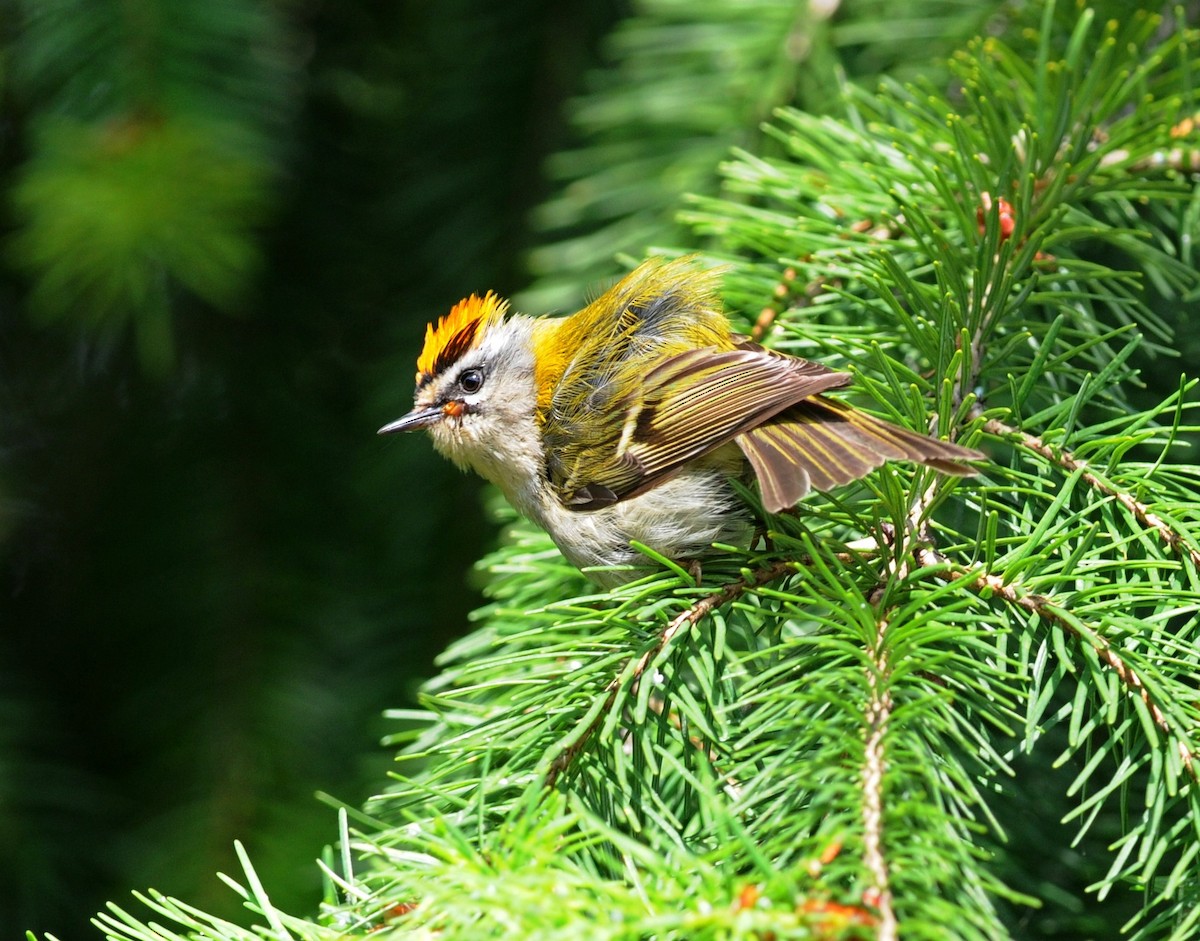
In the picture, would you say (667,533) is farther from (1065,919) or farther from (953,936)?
(953,936)

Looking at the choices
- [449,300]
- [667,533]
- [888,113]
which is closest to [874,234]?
[888,113]

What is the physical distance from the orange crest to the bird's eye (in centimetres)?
5

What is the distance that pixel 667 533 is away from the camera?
1597 mm

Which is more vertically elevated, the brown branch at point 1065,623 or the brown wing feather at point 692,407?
the brown wing feather at point 692,407

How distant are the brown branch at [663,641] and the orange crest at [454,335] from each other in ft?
2.98

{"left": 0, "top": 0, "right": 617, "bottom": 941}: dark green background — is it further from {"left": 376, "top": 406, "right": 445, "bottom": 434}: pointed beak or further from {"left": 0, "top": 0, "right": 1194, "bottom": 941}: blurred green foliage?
{"left": 376, "top": 406, "right": 445, "bottom": 434}: pointed beak

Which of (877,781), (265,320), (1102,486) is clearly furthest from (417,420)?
(877,781)

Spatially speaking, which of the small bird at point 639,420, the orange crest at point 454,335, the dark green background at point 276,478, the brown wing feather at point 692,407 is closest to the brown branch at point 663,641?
the small bird at point 639,420

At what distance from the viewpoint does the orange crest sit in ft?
6.59

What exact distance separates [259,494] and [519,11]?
3.78 ft

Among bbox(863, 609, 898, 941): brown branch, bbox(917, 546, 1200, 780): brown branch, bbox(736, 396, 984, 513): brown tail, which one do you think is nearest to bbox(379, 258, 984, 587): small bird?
bbox(736, 396, 984, 513): brown tail

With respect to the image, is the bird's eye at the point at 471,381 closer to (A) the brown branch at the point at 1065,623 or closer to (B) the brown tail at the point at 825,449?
(B) the brown tail at the point at 825,449

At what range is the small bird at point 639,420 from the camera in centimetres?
136

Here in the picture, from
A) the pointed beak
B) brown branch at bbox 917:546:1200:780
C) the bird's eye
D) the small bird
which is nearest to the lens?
brown branch at bbox 917:546:1200:780
